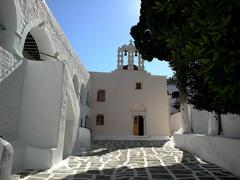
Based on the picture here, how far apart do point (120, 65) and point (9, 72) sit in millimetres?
17331

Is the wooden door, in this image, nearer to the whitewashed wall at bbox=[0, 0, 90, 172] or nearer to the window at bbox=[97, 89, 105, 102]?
the window at bbox=[97, 89, 105, 102]

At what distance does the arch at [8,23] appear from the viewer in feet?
23.1

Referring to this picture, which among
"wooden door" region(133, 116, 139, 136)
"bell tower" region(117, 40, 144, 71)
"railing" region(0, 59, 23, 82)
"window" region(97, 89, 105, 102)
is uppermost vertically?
"bell tower" region(117, 40, 144, 71)

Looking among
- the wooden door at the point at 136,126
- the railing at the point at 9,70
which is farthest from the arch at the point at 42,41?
the wooden door at the point at 136,126

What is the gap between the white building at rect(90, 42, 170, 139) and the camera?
21469mm

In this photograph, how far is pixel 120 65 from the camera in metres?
23.8

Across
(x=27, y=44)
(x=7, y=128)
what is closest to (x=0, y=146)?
(x=7, y=128)

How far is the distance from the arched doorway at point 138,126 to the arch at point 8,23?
16.2 m

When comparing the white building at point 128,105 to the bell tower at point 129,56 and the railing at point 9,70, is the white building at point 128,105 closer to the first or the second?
the bell tower at point 129,56

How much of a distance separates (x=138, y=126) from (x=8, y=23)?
16.8m

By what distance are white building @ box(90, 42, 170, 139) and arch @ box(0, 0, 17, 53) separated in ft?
48.5

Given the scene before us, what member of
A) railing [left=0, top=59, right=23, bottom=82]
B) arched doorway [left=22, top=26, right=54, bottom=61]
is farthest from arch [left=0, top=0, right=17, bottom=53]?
arched doorway [left=22, top=26, right=54, bottom=61]

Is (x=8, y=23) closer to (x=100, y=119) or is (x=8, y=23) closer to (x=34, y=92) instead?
(x=34, y=92)

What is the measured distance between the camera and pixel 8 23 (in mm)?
7199
